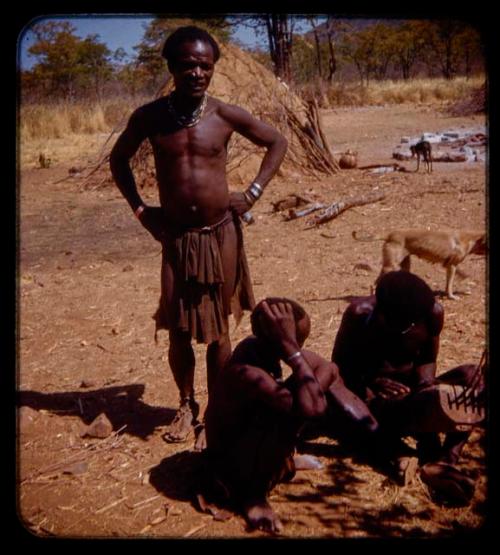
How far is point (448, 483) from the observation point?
9.93ft

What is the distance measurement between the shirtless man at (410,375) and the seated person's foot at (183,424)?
0.90 meters

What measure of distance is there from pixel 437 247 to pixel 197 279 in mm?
3180

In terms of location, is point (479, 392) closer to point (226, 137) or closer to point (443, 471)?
point (443, 471)

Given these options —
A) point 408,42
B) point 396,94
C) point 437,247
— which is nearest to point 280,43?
point 396,94

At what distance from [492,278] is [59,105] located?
19707mm

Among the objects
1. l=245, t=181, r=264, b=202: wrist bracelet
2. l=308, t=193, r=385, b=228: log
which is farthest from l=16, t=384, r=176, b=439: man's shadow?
l=308, t=193, r=385, b=228: log

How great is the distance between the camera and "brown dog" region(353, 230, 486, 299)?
19.4ft

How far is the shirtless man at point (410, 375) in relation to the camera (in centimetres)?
305

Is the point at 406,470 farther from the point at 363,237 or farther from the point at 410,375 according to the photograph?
the point at 363,237

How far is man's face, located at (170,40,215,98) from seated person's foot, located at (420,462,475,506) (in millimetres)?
2171

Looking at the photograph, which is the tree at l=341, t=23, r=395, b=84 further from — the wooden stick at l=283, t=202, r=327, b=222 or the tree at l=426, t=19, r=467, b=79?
the wooden stick at l=283, t=202, r=327, b=222

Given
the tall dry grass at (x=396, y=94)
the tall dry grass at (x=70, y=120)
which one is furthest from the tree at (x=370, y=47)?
the tall dry grass at (x=70, y=120)

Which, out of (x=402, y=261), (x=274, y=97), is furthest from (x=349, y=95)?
(x=402, y=261)

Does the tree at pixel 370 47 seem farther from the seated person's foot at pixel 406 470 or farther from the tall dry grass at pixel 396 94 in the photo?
the seated person's foot at pixel 406 470
